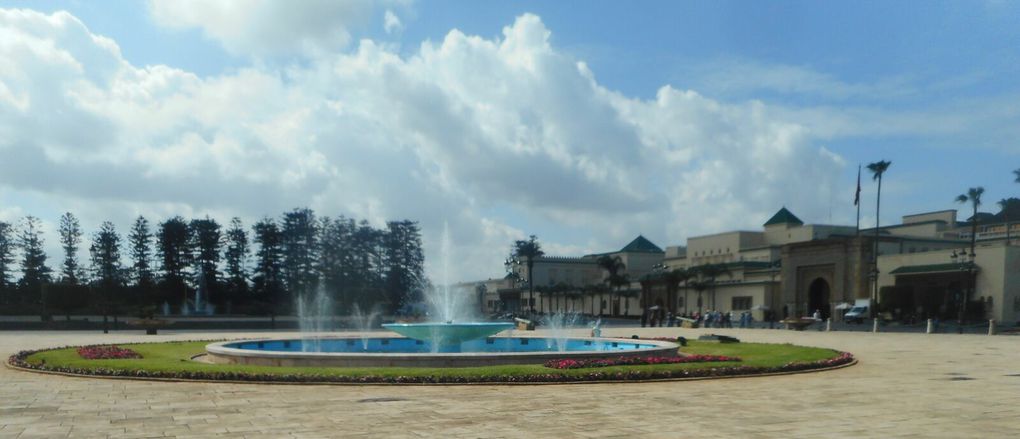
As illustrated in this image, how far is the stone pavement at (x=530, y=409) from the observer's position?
10.3 m

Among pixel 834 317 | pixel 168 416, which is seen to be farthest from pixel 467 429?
pixel 834 317

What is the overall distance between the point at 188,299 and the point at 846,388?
62462 mm

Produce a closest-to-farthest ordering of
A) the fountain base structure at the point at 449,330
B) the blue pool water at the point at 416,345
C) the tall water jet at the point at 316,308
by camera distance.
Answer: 1. the fountain base structure at the point at 449,330
2. the blue pool water at the point at 416,345
3. the tall water jet at the point at 316,308

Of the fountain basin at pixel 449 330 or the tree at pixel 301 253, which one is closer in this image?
the fountain basin at pixel 449 330

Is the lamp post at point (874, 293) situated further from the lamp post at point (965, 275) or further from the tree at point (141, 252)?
the tree at point (141, 252)

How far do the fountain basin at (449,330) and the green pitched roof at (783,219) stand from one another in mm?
65686

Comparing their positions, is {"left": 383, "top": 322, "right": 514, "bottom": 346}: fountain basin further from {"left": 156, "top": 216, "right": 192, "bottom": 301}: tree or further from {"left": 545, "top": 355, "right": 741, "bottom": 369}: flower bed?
{"left": 156, "top": 216, "right": 192, "bottom": 301}: tree

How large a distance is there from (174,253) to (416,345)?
45.5m

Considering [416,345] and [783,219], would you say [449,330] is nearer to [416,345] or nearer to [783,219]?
[416,345]

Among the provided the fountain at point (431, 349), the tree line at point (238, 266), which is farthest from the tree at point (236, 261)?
the fountain at point (431, 349)

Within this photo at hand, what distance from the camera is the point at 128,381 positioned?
16.1 meters

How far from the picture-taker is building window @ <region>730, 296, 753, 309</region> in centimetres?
7381

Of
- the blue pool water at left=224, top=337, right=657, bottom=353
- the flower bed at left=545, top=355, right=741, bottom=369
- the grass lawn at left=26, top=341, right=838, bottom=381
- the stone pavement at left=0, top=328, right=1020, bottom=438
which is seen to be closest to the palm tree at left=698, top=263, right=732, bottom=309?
the blue pool water at left=224, top=337, right=657, bottom=353

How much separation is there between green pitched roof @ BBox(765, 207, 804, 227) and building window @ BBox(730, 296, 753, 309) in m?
13.0
